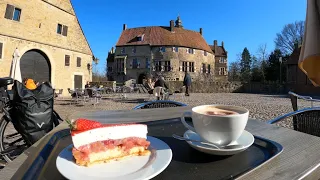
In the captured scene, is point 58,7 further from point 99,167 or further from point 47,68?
point 99,167

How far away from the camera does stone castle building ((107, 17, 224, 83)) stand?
3812 cm

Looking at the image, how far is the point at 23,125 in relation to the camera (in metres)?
1.76

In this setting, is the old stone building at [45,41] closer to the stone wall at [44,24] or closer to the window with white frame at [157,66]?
the stone wall at [44,24]

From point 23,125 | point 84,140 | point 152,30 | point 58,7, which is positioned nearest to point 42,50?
point 58,7

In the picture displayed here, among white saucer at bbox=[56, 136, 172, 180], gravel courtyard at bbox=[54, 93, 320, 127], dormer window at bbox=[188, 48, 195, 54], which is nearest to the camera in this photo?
white saucer at bbox=[56, 136, 172, 180]

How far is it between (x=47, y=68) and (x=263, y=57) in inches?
1574

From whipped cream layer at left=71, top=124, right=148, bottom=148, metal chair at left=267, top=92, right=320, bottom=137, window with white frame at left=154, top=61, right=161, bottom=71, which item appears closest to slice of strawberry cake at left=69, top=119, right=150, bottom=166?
whipped cream layer at left=71, top=124, right=148, bottom=148

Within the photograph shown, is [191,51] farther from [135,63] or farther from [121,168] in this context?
[121,168]

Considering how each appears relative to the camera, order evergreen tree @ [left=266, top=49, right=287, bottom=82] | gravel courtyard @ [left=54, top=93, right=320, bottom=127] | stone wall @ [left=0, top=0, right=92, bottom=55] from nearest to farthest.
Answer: gravel courtyard @ [left=54, top=93, right=320, bottom=127] < stone wall @ [left=0, top=0, right=92, bottom=55] < evergreen tree @ [left=266, top=49, right=287, bottom=82]

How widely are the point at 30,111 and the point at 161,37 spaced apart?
127 feet

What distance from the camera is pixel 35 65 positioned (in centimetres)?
1577

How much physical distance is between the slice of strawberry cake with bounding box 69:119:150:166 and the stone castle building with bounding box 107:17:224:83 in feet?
123

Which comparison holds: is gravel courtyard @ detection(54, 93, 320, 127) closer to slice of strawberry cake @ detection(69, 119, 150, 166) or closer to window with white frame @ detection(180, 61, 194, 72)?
slice of strawberry cake @ detection(69, 119, 150, 166)

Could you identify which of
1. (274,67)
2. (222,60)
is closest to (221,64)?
(222,60)
